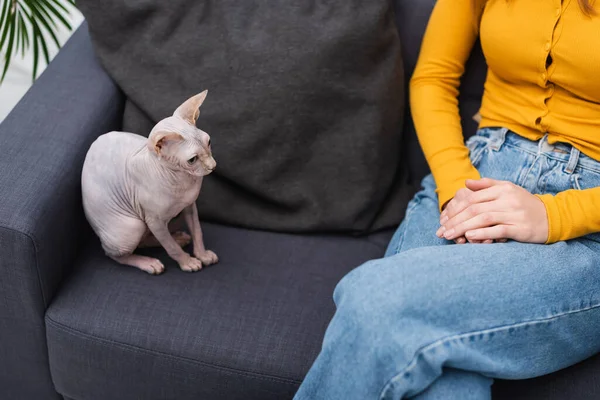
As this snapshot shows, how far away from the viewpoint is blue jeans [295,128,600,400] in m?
1.02

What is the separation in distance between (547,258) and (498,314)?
0.14 metres

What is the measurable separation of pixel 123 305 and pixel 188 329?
0.13 m

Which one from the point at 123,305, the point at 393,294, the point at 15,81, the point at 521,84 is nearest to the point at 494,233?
the point at 393,294

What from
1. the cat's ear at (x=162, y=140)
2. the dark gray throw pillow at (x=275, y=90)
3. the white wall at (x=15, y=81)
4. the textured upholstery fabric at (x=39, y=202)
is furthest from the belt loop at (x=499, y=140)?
the white wall at (x=15, y=81)

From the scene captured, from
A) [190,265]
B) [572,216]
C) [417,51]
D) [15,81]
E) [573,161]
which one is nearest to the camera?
[572,216]

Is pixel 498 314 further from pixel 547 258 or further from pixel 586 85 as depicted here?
pixel 586 85

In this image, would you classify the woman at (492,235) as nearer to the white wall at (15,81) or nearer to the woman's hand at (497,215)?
the woman's hand at (497,215)

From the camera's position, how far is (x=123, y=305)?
4.27 ft

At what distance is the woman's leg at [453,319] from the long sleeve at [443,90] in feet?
0.89

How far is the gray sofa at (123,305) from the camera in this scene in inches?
48.8

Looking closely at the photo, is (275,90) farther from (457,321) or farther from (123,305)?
(457,321)

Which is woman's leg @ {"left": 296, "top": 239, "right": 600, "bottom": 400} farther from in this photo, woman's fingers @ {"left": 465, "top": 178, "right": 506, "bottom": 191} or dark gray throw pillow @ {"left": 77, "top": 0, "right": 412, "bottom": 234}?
dark gray throw pillow @ {"left": 77, "top": 0, "right": 412, "bottom": 234}

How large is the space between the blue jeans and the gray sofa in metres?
0.13

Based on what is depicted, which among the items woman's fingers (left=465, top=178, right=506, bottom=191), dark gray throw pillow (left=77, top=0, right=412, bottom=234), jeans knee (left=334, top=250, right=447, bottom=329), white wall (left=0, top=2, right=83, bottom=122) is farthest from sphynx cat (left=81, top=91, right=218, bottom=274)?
white wall (left=0, top=2, right=83, bottom=122)
